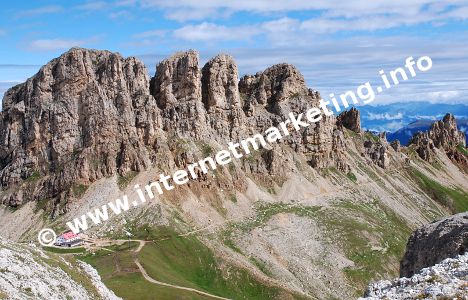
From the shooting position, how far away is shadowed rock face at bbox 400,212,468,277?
2173 inches

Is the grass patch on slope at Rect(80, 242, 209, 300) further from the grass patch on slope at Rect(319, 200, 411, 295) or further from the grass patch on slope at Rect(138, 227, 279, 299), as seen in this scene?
the grass patch on slope at Rect(319, 200, 411, 295)

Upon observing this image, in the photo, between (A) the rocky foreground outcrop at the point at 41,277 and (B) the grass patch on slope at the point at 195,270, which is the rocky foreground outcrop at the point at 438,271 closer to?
(A) the rocky foreground outcrop at the point at 41,277

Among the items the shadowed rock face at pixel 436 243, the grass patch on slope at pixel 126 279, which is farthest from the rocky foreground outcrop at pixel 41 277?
the shadowed rock face at pixel 436 243

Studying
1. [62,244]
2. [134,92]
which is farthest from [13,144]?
[62,244]

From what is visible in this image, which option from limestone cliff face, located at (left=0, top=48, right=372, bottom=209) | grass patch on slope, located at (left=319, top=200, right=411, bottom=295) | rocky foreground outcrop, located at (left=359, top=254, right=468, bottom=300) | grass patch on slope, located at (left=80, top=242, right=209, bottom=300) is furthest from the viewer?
limestone cliff face, located at (left=0, top=48, right=372, bottom=209)

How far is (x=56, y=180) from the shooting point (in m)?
178
